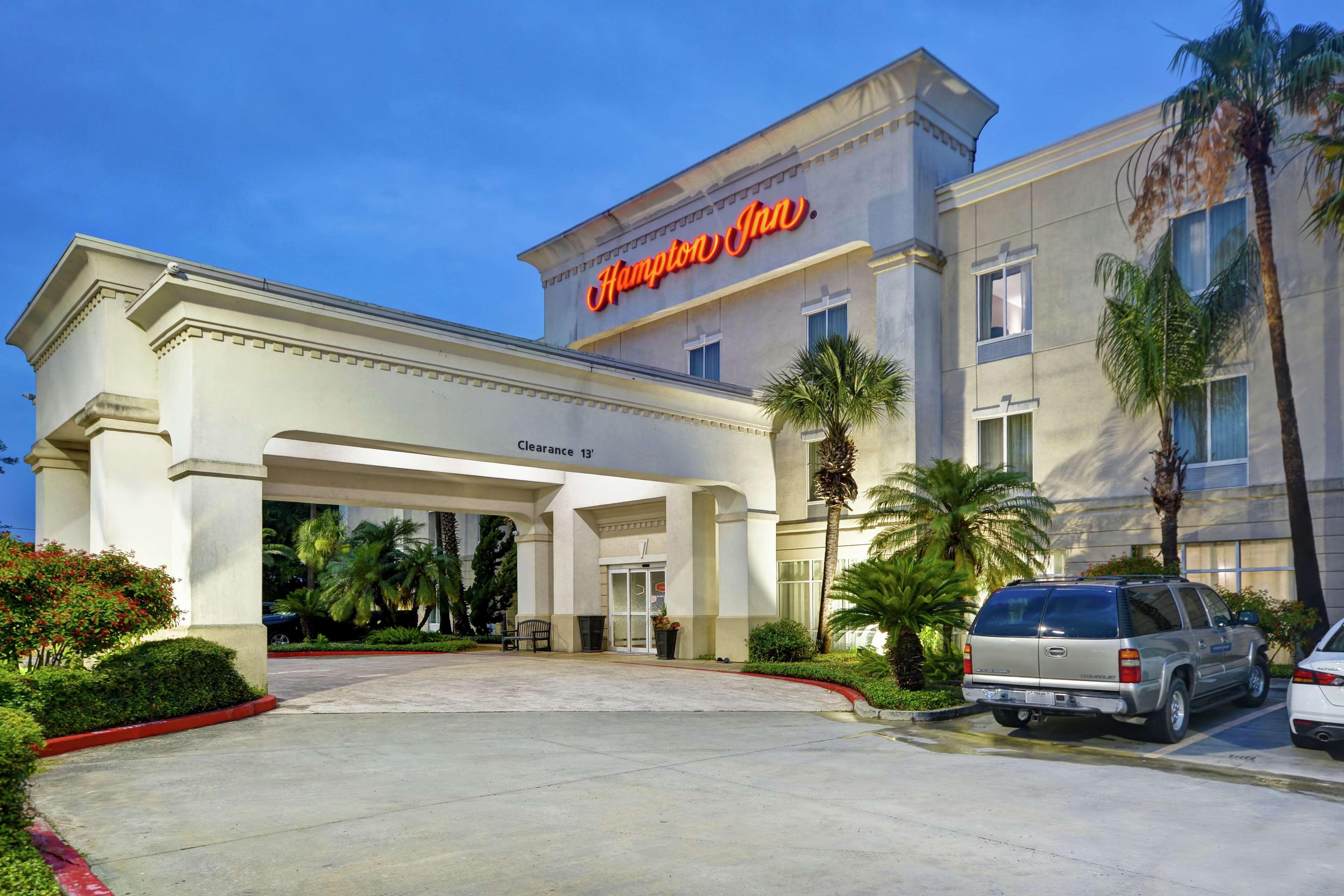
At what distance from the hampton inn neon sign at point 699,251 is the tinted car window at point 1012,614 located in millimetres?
16567

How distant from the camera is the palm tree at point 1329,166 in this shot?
Result: 663 inches

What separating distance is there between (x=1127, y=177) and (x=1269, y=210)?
3537 mm

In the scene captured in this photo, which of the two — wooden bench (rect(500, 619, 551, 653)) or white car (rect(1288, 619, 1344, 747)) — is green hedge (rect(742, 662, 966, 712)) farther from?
wooden bench (rect(500, 619, 551, 653))

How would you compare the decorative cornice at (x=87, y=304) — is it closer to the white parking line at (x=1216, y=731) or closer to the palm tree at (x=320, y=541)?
the white parking line at (x=1216, y=731)

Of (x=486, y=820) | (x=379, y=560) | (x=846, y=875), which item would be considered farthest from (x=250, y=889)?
(x=379, y=560)

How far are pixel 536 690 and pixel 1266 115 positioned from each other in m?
16.9

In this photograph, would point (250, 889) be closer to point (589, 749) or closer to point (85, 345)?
point (589, 749)

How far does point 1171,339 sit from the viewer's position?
19516 millimetres

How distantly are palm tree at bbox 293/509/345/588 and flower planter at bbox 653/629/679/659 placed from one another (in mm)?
21785

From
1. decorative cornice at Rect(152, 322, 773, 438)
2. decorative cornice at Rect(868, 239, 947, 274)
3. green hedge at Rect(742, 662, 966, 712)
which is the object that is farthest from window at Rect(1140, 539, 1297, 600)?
decorative cornice at Rect(152, 322, 773, 438)

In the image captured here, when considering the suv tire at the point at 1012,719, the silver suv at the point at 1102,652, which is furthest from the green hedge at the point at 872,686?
the silver suv at the point at 1102,652

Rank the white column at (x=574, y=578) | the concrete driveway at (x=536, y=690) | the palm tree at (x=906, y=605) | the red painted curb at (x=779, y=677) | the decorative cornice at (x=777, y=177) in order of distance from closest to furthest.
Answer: the palm tree at (x=906, y=605), the concrete driveway at (x=536, y=690), the red painted curb at (x=779, y=677), the decorative cornice at (x=777, y=177), the white column at (x=574, y=578)

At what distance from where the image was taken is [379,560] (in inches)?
1497

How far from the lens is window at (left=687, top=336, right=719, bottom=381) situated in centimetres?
3005
